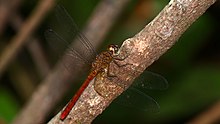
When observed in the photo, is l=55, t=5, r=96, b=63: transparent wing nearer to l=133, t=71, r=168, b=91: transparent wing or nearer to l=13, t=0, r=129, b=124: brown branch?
l=133, t=71, r=168, b=91: transparent wing

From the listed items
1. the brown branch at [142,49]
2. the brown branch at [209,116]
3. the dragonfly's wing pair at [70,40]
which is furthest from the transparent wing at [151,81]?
the brown branch at [209,116]

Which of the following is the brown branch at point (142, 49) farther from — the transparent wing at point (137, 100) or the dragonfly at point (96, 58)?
the transparent wing at point (137, 100)

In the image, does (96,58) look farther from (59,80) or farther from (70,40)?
(59,80)

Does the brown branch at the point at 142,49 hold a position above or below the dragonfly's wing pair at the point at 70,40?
below

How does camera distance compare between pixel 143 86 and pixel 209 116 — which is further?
pixel 209 116

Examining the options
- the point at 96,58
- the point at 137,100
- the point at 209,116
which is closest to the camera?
the point at 137,100


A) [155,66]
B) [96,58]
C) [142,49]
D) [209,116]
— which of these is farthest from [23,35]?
[142,49]
